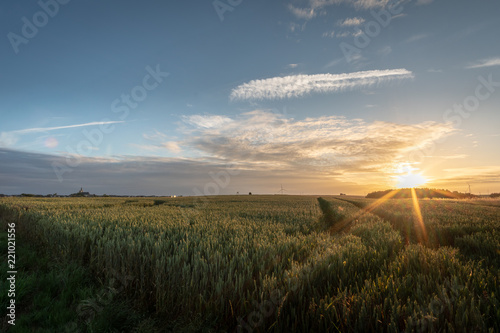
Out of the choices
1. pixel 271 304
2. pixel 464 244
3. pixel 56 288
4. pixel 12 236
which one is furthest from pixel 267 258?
pixel 12 236

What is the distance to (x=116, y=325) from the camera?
14.8ft

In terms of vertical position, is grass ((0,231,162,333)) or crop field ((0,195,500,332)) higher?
crop field ((0,195,500,332))

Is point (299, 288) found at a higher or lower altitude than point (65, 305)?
higher

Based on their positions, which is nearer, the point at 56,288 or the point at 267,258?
the point at 267,258

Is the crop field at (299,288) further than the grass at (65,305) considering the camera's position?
No

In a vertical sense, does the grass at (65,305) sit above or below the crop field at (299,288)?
below

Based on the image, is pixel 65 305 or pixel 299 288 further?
pixel 65 305

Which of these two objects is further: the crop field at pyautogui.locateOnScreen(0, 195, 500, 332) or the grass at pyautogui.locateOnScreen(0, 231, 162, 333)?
the grass at pyautogui.locateOnScreen(0, 231, 162, 333)

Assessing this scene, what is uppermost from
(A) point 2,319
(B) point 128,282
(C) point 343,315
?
(C) point 343,315

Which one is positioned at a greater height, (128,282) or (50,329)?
(128,282)

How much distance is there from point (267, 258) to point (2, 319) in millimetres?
5513

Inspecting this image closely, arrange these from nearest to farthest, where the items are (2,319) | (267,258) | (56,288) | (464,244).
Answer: (2,319) → (267,258) → (56,288) → (464,244)

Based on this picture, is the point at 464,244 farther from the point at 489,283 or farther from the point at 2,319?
the point at 2,319

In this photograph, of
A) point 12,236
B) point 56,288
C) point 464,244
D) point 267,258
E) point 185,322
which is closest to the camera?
point 185,322
